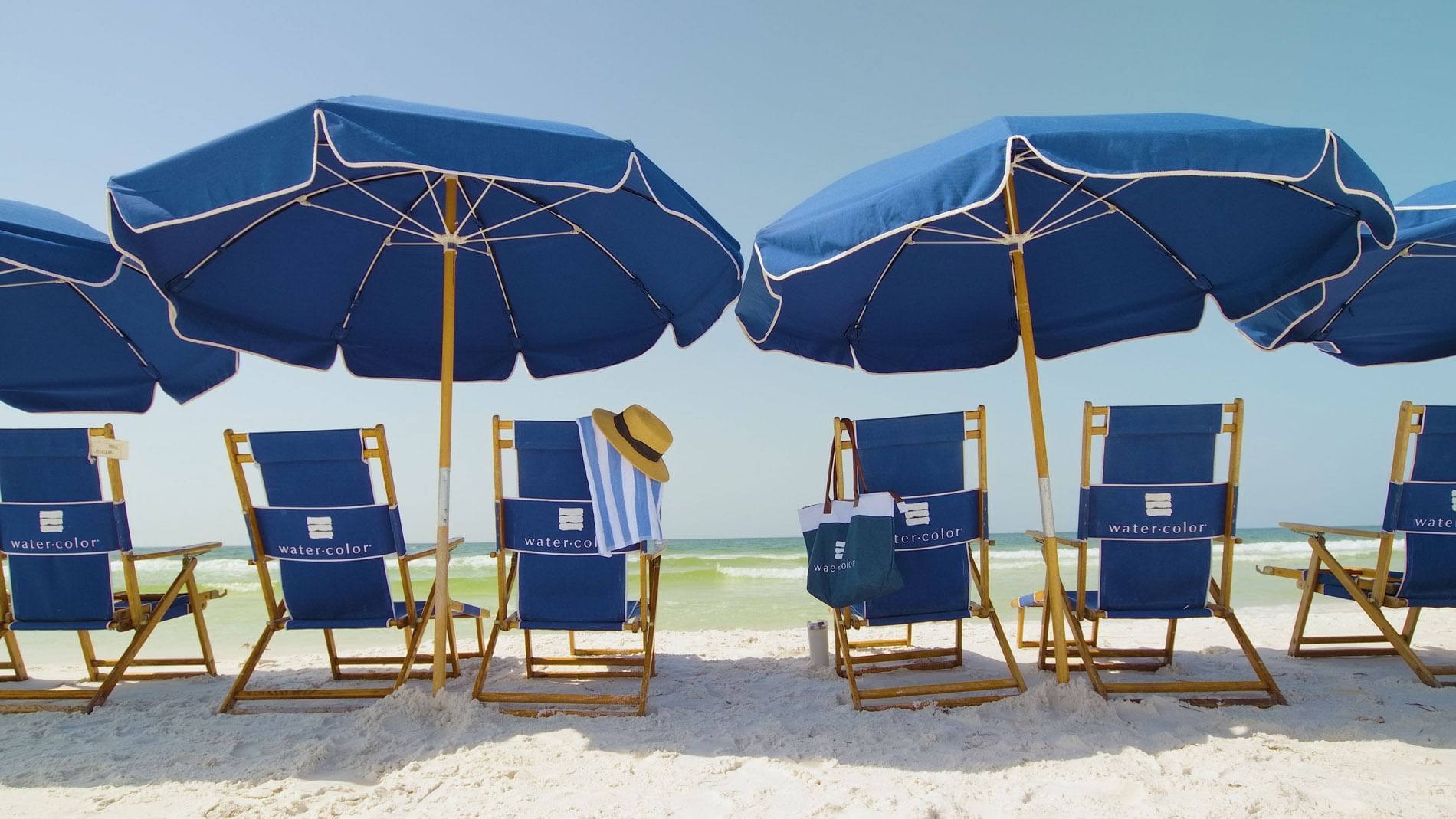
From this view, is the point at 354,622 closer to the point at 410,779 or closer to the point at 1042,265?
the point at 410,779

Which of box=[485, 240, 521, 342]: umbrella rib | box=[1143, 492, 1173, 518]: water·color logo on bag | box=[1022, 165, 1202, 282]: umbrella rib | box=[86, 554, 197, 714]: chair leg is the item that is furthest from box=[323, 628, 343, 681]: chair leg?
box=[1022, 165, 1202, 282]: umbrella rib

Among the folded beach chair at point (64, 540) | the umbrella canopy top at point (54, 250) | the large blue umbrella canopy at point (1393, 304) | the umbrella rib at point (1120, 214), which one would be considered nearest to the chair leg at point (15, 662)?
the folded beach chair at point (64, 540)

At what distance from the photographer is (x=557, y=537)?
3389mm

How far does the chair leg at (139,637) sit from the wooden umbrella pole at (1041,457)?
11.4 feet

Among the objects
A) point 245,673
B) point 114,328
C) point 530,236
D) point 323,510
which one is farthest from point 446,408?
point 114,328

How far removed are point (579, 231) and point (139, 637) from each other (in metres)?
2.56

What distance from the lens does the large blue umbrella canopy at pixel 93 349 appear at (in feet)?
14.0

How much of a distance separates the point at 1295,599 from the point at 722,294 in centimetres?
768

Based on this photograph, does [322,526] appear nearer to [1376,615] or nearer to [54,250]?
[54,250]

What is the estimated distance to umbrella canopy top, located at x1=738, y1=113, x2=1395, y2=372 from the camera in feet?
8.34

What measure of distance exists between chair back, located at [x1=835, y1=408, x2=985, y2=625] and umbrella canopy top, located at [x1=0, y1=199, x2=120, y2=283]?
3.03 metres

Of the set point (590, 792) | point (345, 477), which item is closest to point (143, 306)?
point (345, 477)

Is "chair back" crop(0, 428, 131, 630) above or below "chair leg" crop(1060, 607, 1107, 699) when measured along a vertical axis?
above

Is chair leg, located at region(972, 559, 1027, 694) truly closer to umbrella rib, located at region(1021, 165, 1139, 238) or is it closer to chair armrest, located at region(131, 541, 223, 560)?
umbrella rib, located at region(1021, 165, 1139, 238)
